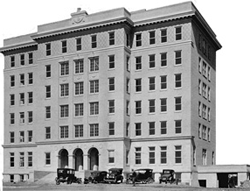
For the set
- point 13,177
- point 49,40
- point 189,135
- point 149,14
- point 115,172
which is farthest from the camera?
point 13,177

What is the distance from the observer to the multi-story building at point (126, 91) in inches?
2333

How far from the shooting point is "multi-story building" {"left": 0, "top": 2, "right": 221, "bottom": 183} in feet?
194

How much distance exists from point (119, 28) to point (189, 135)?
1670 centimetres

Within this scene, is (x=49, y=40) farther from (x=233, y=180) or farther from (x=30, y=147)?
(x=233, y=180)

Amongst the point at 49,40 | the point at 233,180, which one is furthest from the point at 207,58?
the point at 49,40

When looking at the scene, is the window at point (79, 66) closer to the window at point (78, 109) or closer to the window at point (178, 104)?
the window at point (78, 109)

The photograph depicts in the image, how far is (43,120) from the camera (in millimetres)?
65750

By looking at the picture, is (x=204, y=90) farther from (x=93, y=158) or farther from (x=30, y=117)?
(x=30, y=117)

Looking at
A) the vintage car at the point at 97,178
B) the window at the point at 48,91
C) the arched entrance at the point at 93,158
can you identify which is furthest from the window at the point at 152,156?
the window at the point at 48,91

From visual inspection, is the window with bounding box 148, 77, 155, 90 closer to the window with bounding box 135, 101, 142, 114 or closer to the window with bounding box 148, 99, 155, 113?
the window with bounding box 148, 99, 155, 113

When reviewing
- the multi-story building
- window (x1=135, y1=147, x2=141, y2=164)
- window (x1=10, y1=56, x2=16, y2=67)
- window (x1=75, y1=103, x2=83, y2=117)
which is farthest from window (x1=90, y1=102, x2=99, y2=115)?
window (x1=10, y1=56, x2=16, y2=67)

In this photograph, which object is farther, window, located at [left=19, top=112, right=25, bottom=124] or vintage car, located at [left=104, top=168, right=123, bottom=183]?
window, located at [left=19, top=112, right=25, bottom=124]

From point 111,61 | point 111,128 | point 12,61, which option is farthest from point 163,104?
point 12,61

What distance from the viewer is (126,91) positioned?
61.4 m
